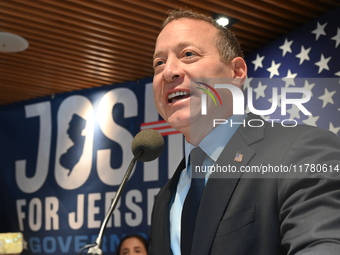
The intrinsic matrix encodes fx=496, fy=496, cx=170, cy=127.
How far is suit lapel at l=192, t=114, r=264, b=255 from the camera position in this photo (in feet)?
3.80

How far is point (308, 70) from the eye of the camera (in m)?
5.18

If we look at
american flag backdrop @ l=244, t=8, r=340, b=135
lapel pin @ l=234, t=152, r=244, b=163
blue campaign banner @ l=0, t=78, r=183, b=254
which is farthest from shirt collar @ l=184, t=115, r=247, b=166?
blue campaign banner @ l=0, t=78, r=183, b=254

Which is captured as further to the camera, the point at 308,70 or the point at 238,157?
the point at 308,70

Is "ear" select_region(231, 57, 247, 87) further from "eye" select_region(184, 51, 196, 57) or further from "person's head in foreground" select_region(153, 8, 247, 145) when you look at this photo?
"eye" select_region(184, 51, 196, 57)

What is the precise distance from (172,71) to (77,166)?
6.04 metres

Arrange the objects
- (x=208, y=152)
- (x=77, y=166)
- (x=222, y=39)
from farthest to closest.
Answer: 1. (x=77, y=166)
2. (x=222, y=39)
3. (x=208, y=152)

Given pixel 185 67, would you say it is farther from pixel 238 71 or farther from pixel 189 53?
pixel 238 71

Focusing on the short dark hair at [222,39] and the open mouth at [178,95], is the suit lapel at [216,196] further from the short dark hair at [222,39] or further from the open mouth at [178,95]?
the short dark hair at [222,39]

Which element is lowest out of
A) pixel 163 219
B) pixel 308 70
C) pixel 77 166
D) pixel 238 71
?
pixel 163 219

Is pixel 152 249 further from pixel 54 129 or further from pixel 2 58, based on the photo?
pixel 54 129

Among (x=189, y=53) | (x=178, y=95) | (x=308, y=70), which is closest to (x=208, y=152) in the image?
(x=178, y=95)

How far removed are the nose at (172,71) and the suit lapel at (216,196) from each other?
26 cm

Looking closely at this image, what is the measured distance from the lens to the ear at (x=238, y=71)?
1.52 meters

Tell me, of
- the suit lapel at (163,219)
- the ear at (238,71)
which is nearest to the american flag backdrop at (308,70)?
the ear at (238,71)
